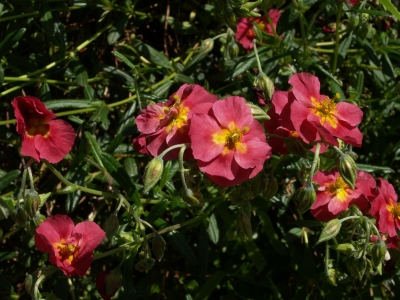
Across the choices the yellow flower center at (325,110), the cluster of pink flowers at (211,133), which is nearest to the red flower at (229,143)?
the cluster of pink flowers at (211,133)

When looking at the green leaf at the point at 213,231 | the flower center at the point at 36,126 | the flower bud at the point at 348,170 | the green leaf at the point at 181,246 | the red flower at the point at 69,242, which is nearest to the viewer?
the flower bud at the point at 348,170

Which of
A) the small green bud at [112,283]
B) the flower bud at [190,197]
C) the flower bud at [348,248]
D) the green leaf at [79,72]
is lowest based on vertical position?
the small green bud at [112,283]

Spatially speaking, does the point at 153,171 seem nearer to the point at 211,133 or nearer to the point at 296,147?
the point at 211,133

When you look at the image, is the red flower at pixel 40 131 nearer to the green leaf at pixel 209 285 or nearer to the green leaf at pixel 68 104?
the green leaf at pixel 68 104

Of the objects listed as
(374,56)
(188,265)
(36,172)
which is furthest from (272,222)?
(36,172)

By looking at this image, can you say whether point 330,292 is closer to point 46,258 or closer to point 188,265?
point 188,265

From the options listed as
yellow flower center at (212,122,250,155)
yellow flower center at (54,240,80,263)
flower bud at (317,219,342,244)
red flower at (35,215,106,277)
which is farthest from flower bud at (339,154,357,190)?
yellow flower center at (54,240,80,263)
